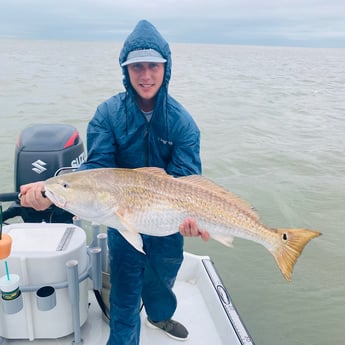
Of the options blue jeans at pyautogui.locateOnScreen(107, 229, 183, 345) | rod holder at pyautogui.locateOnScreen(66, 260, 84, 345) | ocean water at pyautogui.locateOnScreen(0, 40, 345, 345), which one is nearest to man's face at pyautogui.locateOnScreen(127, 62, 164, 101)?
blue jeans at pyautogui.locateOnScreen(107, 229, 183, 345)

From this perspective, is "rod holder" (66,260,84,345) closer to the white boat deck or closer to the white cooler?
the white cooler

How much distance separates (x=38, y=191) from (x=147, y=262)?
1131 mm

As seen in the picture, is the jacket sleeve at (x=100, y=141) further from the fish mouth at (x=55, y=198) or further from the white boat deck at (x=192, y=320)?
the white boat deck at (x=192, y=320)

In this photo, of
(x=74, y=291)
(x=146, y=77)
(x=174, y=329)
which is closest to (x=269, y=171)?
(x=174, y=329)

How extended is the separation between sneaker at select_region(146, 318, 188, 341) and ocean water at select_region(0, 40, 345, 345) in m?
1.85

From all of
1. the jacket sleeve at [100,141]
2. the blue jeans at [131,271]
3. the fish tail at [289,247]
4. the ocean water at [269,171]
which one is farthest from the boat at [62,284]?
the ocean water at [269,171]

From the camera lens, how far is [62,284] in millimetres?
2920

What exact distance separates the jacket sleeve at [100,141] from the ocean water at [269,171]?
3547 millimetres

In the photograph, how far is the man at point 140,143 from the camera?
117 inches

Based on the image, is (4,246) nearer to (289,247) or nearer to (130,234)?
(130,234)

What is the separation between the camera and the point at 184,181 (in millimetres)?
2805

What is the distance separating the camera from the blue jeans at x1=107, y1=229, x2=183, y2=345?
3111 mm

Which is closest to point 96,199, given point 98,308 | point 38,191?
point 38,191

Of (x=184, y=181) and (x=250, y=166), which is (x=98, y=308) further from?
(x=250, y=166)
